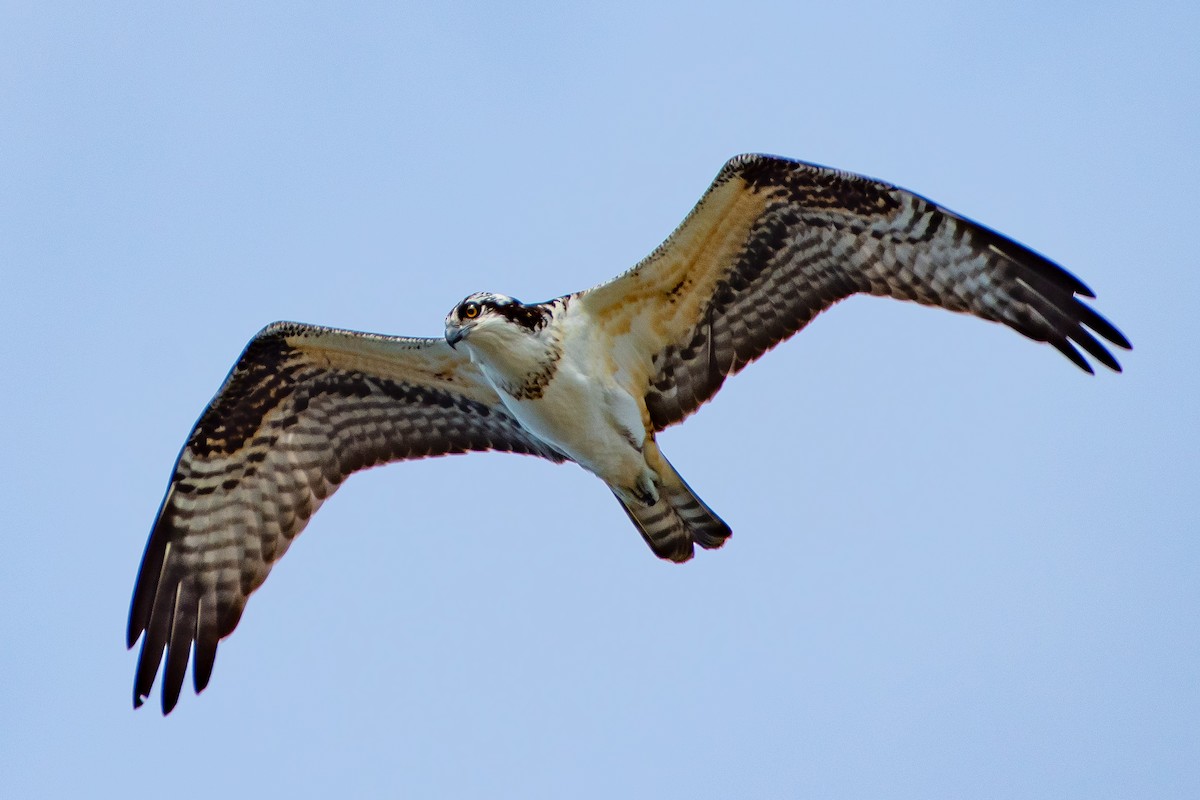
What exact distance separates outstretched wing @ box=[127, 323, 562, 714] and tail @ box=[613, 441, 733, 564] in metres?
0.90

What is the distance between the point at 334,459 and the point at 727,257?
3343mm

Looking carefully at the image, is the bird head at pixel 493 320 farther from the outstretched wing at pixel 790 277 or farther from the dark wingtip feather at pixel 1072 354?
the dark wingtip feather at pixel 1072 354

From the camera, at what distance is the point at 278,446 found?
37.7ft

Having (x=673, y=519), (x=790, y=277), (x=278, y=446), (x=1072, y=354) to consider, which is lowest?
(x=673, y=519)

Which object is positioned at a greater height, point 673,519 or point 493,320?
point 493,320

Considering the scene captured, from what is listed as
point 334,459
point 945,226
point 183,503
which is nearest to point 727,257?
point 945,226

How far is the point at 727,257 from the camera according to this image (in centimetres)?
1062

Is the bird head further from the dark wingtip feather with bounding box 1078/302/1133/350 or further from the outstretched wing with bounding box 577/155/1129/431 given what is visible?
the dark wingtip feather with bounding box 1078/302/1133/350

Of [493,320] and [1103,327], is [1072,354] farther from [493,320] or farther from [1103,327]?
[493,320]

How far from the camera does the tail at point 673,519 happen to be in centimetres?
1065

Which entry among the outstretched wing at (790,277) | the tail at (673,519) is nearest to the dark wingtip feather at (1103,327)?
the outstretched wing at (790,277)

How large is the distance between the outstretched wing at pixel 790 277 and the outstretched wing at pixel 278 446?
1187 mm

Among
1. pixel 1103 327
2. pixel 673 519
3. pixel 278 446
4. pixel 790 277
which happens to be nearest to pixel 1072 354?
pixel 1103 327

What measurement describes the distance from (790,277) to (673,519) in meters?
1.86
